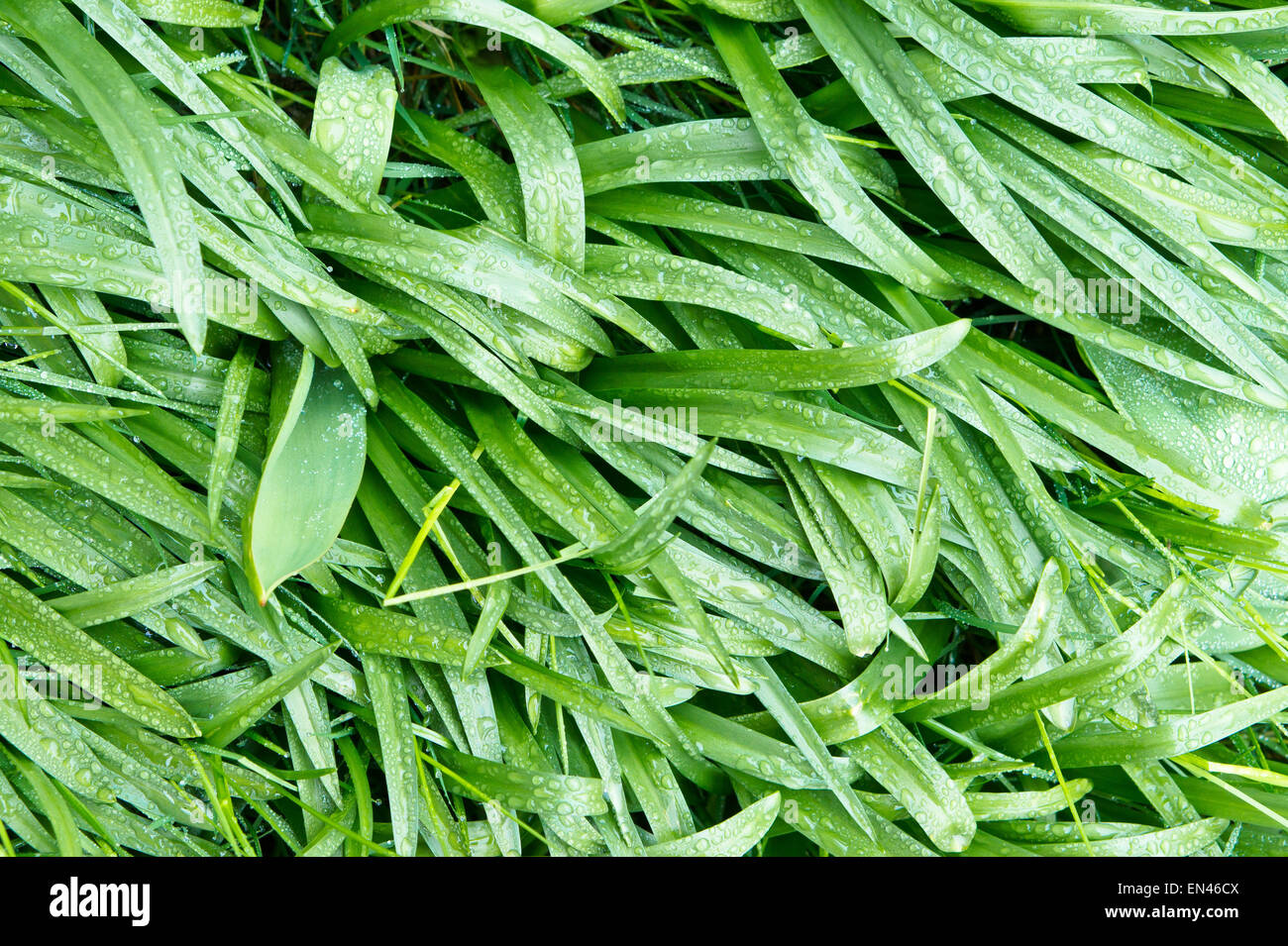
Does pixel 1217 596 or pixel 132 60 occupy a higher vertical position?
pixel 132 60

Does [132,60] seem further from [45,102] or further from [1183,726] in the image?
[1183,726]

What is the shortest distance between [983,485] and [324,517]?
0.72 m

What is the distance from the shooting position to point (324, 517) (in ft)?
2.80

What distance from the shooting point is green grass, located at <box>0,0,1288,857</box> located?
0.91 m

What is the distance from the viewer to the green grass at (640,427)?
0.91 metres

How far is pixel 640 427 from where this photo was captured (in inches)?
36.0

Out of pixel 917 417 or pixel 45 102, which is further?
pixel 917 417
